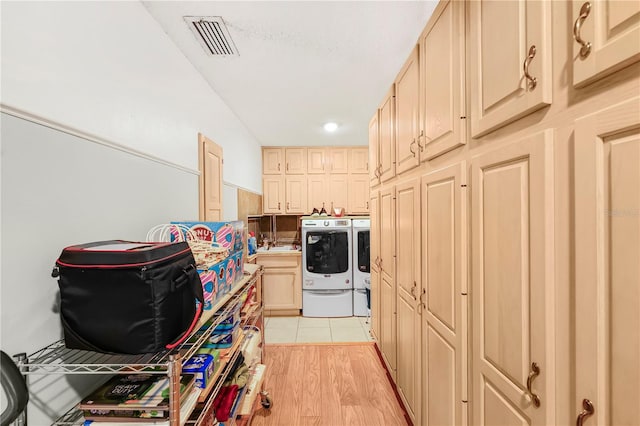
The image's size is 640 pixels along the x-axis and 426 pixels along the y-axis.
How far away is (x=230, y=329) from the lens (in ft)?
4.55

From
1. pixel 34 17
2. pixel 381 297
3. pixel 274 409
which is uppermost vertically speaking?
pixel 34 17

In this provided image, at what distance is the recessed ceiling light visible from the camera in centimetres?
328

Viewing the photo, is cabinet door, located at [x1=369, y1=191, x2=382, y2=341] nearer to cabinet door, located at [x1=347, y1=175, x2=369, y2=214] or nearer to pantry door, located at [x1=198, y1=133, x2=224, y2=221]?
pantry door, located at [x1=198, y1=133, x2=224, y2=221]

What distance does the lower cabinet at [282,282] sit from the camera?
149 inches

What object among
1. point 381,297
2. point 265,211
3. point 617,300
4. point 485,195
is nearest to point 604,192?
point 617,300

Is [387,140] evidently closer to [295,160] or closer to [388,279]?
[388,279]

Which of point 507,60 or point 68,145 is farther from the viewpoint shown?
point 68,145

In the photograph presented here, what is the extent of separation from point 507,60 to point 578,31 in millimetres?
213

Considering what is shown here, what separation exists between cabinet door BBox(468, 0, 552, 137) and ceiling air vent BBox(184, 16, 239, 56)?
129cm

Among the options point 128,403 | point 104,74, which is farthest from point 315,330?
point 104,74

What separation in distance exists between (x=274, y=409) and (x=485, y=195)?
199 centimetres

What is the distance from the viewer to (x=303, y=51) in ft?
5.92

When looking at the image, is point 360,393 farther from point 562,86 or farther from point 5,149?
point 5,149

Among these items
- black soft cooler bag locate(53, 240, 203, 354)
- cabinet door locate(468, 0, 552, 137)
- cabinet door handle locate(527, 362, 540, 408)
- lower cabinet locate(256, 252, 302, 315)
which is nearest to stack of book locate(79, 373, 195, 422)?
black soft cooler bag locate(53, 240, 203, 354)
